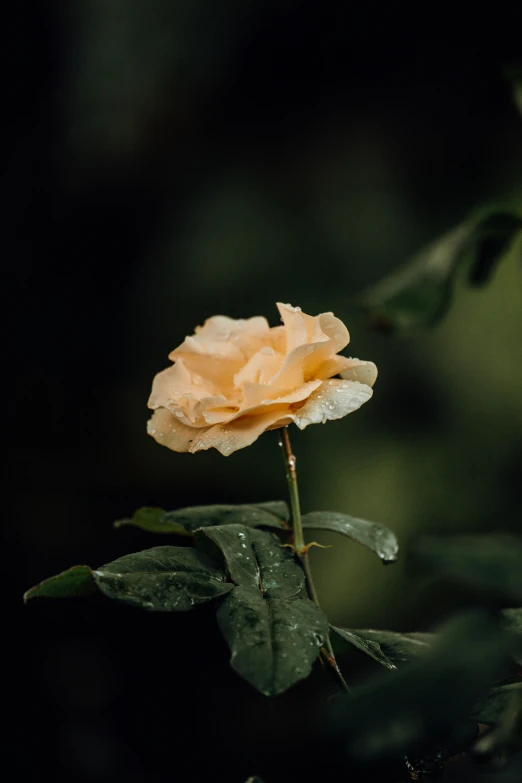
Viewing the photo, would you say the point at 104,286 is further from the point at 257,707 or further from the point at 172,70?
the point at 257,707

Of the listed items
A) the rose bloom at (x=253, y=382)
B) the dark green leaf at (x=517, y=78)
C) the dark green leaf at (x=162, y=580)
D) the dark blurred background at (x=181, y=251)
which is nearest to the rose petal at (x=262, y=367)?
the rose bloom at (x=253, y=382)

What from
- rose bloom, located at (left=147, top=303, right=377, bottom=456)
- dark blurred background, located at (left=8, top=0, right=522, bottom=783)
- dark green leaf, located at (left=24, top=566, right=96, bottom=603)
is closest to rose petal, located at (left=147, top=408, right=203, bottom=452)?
rose bloom, located at (left=147, top=303, right=377, bottom=456)

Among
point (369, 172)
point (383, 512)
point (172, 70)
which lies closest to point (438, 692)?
point (383, 512)

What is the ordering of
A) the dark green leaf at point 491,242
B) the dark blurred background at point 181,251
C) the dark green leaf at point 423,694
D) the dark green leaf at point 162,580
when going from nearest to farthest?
the dark green leaf at point 423,694 < the dark green leaf at point 162,580 < the dark green leaf at point 491,242 < the dark blurred background at point 181,251

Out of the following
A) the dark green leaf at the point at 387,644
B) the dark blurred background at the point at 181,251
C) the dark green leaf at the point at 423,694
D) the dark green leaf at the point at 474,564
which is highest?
the dark blurred background at the point at 181,251

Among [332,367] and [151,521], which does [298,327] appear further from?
[151,521]

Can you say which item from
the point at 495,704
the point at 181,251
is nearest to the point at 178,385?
the point at 495,704

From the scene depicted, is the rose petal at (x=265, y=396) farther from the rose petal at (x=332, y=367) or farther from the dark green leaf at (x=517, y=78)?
the dark green leaf at (x=517, y=78)

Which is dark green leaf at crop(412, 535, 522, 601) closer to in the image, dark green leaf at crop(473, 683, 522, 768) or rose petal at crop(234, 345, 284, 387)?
dark green leaf at crop(473, 683, 522, 768)
